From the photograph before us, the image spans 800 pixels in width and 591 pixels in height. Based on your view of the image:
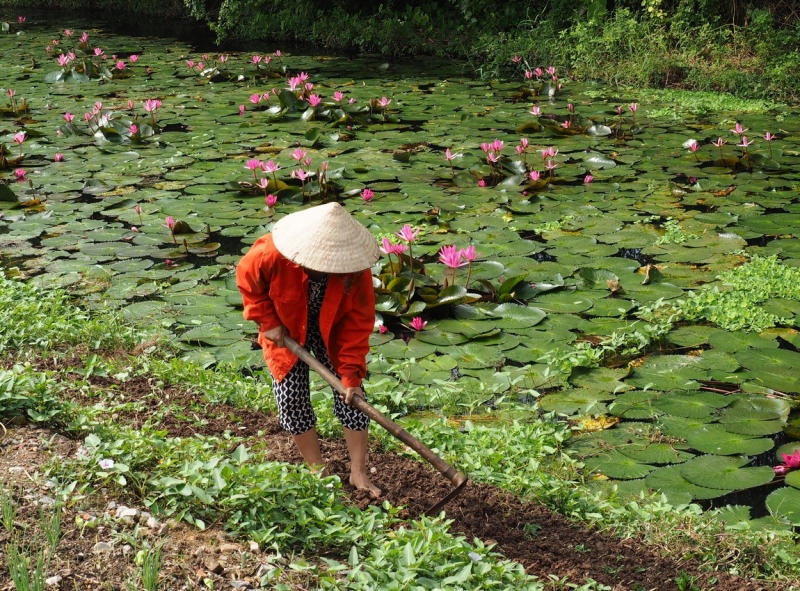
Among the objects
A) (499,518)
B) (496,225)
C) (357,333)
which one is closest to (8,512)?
(357,333)

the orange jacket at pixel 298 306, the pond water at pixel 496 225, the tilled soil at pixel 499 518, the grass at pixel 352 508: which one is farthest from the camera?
the pond water at pixel 496 225

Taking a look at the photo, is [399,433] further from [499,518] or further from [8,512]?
[8,512]

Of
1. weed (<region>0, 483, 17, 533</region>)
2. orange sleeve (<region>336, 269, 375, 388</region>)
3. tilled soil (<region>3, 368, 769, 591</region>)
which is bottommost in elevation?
tilled soil (<region>3, 368, 769, 591</region>)

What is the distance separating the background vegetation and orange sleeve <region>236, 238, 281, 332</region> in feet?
26.3

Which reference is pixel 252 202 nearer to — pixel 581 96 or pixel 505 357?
pixel 505 357

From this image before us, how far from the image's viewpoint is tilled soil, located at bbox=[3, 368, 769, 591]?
2.55 metres

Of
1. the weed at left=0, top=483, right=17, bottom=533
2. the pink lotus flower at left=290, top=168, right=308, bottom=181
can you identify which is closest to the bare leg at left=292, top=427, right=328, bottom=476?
the weed at left=0, top=483, right=17, bottom=533

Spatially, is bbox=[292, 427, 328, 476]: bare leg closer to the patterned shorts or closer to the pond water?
the patterned shorts

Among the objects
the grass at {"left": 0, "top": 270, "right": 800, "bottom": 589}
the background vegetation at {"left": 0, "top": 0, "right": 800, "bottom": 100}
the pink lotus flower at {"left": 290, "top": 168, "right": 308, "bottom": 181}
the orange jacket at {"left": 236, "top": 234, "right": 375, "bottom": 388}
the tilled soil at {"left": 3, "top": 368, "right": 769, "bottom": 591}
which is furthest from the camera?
the background vegetation at {"left": 0, "top": 0, "right": 800, "bottom": 100}

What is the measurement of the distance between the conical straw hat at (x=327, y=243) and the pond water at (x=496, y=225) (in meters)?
1.25

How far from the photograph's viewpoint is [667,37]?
10555 mm

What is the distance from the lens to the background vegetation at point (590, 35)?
380 inches

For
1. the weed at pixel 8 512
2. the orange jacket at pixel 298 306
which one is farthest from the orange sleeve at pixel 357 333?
the weed at pixel 8 512

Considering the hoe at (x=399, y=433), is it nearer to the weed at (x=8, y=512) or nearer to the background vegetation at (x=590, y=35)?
the weed at (x=8, y=512)
